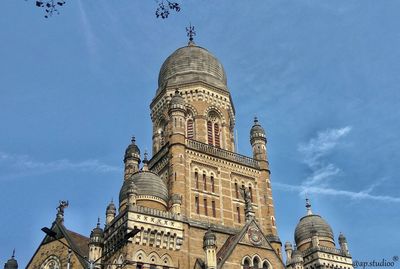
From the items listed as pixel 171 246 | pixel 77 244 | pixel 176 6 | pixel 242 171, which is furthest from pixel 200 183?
pixel 176 6

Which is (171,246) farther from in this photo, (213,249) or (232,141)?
(232,141)

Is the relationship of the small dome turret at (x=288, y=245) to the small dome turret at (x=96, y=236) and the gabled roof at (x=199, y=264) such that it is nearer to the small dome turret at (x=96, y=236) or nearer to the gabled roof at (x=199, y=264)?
the gabled roof at (x=199, y=264)

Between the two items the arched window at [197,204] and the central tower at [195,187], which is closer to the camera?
the central tower at [195,187]

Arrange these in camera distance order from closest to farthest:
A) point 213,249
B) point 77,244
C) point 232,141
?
1. point 213,249
2. point 77,244
3. point 232,141

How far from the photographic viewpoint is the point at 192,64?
51.6m

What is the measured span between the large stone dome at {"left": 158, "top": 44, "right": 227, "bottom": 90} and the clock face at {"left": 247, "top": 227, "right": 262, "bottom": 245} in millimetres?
17035

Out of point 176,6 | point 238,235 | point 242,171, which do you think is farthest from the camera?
point 242,171

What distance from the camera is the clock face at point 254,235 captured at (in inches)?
1491

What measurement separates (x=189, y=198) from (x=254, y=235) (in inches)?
243

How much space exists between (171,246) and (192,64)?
2165 cm

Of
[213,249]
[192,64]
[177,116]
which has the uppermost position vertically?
[192,64]

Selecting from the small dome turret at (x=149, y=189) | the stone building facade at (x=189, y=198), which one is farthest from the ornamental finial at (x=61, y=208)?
the small dome turret at (x=149, y=189)

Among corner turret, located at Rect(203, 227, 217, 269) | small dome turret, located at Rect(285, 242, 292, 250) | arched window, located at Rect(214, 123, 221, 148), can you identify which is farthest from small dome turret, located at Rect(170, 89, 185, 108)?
small dome turret, located at Rect(285, 242, 292, 250)

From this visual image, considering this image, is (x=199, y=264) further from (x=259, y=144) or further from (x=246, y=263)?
(x=259, y=144)
